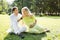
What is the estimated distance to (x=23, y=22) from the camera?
94.9 inches

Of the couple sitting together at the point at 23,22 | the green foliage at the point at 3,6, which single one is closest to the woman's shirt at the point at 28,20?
the couple sitting together at the point at 23,22

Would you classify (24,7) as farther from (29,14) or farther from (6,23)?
(6,23)

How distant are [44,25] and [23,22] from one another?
27cm

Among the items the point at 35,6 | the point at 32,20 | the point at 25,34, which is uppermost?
the point at 35,6

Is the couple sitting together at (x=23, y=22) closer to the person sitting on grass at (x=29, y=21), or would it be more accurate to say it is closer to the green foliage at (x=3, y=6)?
the person sitting on grass at (x=29, y=21)

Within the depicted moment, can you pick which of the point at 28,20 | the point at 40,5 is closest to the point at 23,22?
the point at 28,20

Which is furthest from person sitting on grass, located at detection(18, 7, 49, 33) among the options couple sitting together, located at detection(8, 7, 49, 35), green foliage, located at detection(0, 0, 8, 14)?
green foliage, located at detection(0, 0, 8, 14)

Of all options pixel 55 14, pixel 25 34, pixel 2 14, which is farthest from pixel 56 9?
pixel 2 14

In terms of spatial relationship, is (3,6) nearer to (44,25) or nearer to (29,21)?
(29,21)

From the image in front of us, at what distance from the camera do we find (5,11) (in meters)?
2.44

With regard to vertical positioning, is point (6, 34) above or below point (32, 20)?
below

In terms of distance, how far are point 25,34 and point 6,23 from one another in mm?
271

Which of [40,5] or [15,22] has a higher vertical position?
[40,5]

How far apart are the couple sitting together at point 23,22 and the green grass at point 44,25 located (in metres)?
0.07
